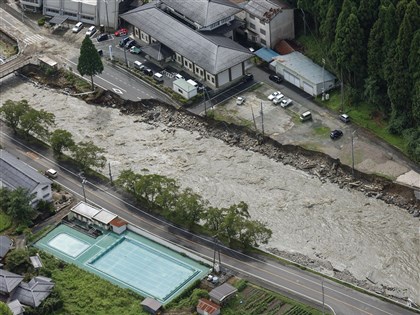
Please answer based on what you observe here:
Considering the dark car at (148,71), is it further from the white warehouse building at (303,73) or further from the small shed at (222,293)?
the small shed at (222,293)

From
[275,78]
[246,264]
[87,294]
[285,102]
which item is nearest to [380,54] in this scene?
[285,102]

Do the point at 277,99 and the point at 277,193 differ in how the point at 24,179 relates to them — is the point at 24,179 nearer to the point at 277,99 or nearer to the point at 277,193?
the point at 277,193

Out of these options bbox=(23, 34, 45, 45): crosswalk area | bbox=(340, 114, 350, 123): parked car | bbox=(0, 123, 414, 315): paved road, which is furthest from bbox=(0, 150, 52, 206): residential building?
bbox=(340, 114, 350, 123): parked car

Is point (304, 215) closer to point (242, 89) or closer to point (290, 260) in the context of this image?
point (290, 260)

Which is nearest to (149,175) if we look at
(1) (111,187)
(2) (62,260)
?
(1) (111,187)

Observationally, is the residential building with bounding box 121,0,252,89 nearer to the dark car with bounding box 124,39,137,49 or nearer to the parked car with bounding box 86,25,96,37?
the dark car with bounding box 124,39,137,49

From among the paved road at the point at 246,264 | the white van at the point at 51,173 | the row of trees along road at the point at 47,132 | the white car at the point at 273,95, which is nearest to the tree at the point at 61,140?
the row of trees along road at the point at 47,132
